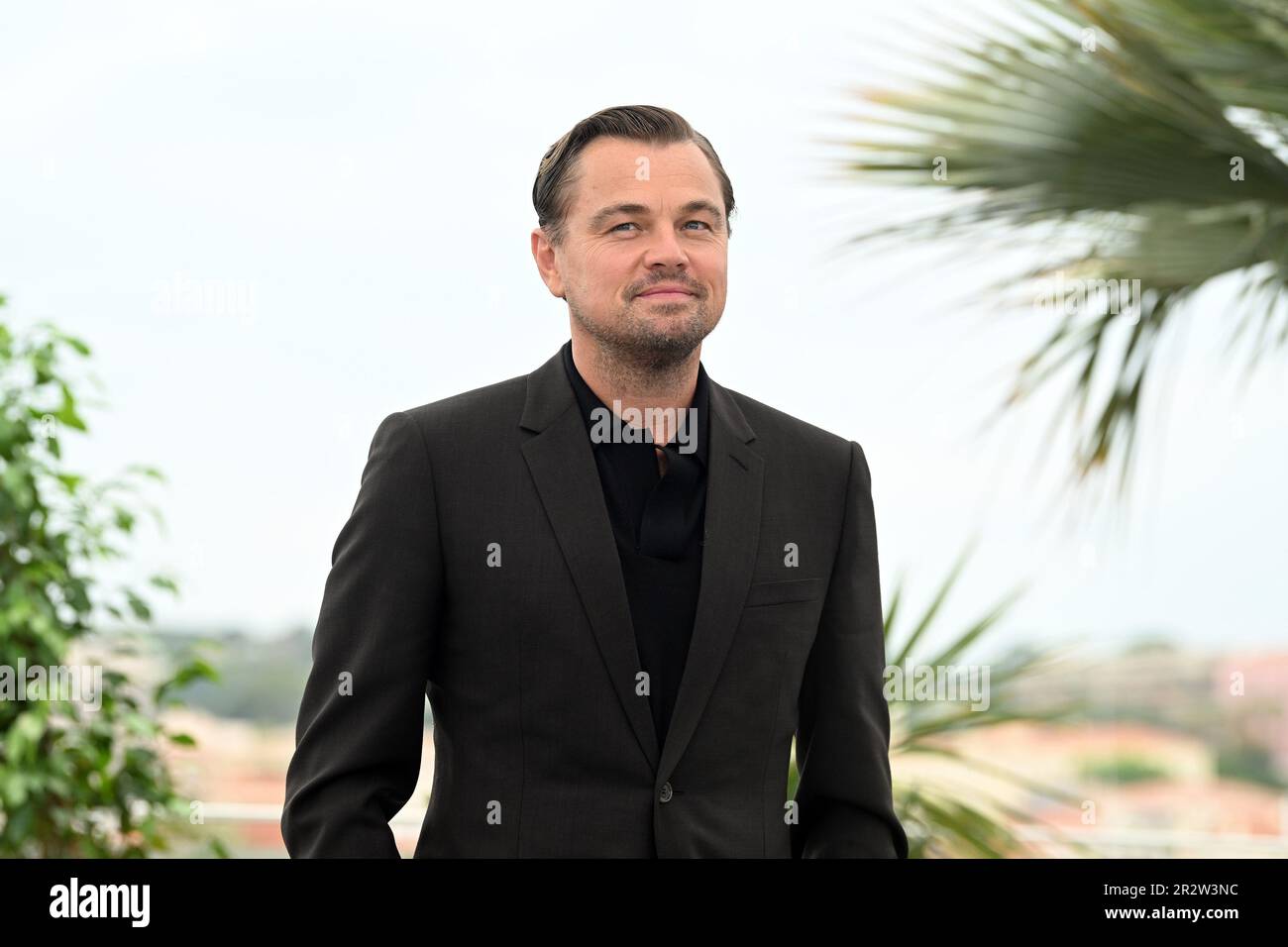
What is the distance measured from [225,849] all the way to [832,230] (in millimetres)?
1925

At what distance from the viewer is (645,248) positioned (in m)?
1.24

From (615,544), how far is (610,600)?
0.07 metres

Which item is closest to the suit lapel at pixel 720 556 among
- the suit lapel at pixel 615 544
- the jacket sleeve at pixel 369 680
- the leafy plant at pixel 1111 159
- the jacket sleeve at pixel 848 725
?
the suit lapel at pixel 615 544

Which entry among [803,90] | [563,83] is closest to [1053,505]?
[803,90]

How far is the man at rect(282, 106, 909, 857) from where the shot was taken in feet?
3.89

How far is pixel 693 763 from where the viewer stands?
3.97ft

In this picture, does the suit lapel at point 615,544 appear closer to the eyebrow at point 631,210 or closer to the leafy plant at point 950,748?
the eyebrow at point 631,210

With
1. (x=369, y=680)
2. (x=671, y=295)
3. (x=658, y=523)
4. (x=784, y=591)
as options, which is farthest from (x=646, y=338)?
(x=369, y=680)

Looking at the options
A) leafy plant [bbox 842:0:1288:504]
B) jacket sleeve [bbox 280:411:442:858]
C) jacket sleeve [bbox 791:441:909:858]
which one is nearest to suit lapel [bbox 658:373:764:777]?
jacket sleeve [bbox 791:441:909:858]

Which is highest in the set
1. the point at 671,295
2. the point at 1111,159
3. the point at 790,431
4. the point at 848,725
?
the point at 1111,159

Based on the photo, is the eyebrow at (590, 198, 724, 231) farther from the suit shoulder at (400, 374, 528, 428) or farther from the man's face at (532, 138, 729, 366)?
the suit shoulder at (400, 374, 528, 428)

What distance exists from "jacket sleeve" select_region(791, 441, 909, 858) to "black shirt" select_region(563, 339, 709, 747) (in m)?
0.17

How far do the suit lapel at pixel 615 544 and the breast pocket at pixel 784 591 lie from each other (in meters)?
0.02

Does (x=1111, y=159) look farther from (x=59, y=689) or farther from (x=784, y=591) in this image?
(x=59, y=689)
